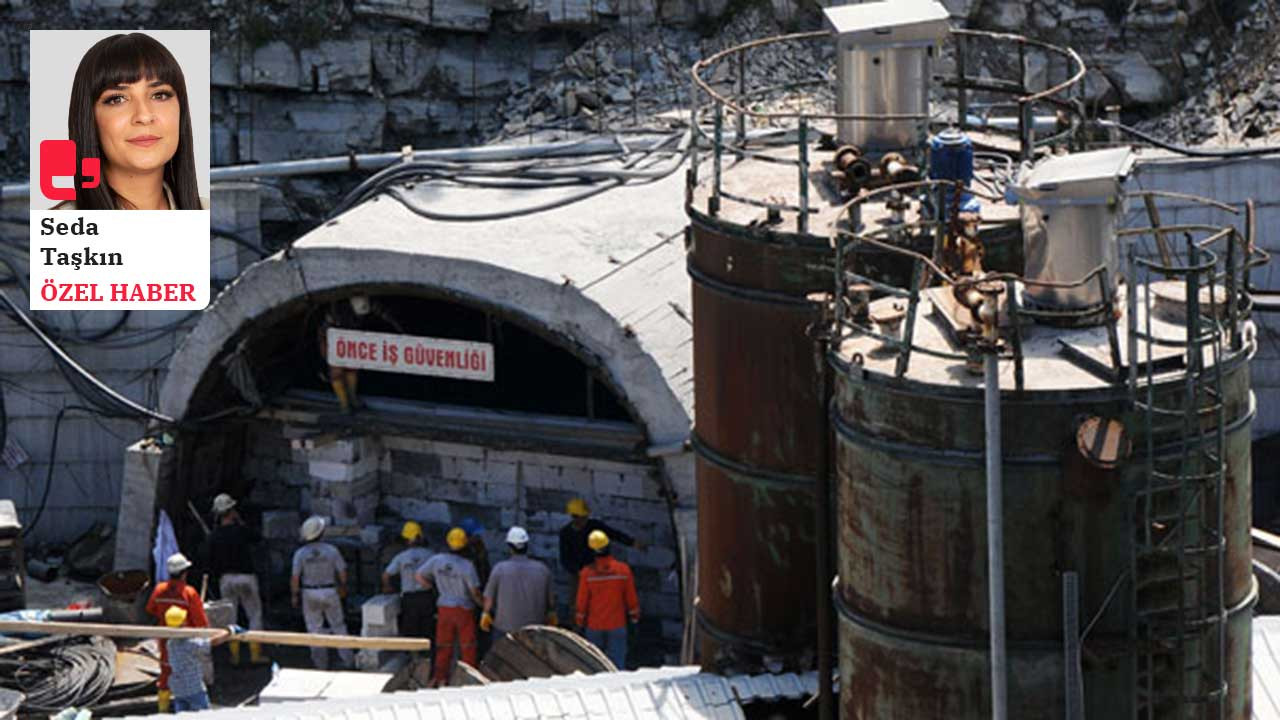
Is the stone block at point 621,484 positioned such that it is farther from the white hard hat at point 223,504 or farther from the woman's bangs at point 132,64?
the woman's bangs at point 132,64

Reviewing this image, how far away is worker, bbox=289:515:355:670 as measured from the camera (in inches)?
1164

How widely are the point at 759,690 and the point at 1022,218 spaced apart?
4290mm

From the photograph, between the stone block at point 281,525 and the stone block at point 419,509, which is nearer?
the stone block at point 419,509

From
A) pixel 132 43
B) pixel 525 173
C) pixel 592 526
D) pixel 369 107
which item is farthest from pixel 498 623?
pixel 369 107

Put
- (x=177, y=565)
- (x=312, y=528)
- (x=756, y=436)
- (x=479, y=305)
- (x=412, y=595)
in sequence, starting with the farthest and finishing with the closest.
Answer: (x=479, y=305), (x=312, y=528), (x=412, y=595), (x=177, y=565), (x=756, y=436)

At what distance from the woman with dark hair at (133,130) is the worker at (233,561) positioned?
4.50 m

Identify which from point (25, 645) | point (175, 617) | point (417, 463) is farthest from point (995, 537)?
point (417, 463)

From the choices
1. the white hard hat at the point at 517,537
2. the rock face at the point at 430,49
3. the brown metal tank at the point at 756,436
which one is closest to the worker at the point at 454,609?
the white hard hat at the point at 517,537

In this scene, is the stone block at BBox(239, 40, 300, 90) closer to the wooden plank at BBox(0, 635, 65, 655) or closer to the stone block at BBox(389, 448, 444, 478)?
the stone block at BBox(389, 448, 444, 478)

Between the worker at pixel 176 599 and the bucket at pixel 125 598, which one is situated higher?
the worker at pixel 176 599

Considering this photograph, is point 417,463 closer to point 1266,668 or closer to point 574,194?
point 574,194

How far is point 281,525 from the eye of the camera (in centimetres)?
3209

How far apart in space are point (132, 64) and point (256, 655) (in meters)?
7.52

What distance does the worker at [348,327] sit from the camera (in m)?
31.0
